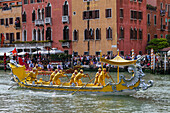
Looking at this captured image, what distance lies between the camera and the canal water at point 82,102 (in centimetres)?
2248

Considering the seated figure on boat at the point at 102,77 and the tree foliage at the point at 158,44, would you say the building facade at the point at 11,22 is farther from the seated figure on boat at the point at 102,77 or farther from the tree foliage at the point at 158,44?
the seated figure on boat at the point at 102,77

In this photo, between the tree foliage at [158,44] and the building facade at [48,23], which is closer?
the tree foliage at [158,44]

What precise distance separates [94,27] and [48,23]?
785 cm

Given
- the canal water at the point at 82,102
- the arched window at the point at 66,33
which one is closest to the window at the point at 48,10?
the arched window at the point at 66,33

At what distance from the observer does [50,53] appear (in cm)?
5456

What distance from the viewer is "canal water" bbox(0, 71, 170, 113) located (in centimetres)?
2248

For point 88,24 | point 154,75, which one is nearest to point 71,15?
point 88,24

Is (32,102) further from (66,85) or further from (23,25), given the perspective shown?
(23,25)

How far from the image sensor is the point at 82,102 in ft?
81.7

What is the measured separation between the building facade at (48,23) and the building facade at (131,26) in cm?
756

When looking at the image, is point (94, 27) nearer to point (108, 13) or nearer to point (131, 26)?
point (108, 13)

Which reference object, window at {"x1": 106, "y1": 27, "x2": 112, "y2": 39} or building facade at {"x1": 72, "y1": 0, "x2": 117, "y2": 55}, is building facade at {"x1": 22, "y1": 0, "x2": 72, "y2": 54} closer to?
building facade at {"x1": 72, "y1": 0, "x2": 117, "y2": 55}

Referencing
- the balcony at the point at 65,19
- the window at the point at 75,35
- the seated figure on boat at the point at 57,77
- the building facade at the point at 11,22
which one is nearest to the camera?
the seated figure on boat at the point at 57,77

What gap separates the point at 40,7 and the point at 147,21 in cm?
1480
